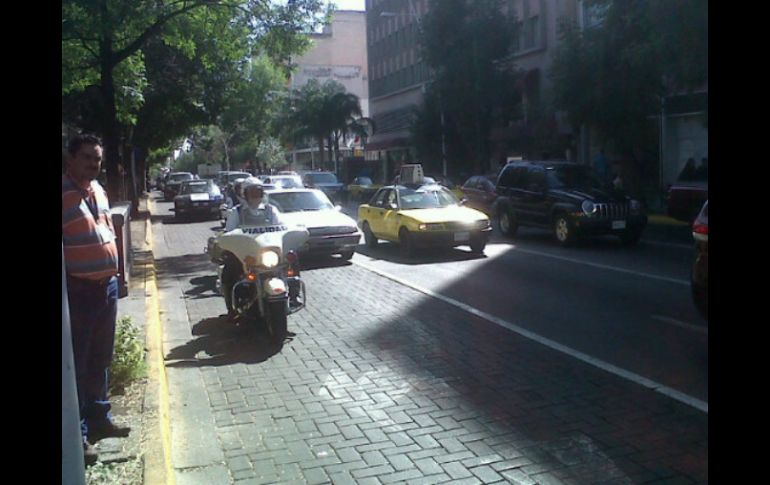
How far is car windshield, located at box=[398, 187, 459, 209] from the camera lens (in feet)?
53.3

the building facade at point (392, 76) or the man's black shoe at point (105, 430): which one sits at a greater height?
the building facade at point (392, 76)

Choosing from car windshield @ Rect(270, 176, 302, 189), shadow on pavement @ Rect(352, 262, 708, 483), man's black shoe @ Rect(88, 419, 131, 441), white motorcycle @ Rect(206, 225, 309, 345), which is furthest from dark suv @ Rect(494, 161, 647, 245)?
man's black shoe @ Rect(88, 419, 131, 441)

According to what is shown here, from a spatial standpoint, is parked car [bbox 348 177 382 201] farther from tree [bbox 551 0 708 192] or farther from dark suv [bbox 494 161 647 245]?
dark suv [bbox 494 161 647 245]

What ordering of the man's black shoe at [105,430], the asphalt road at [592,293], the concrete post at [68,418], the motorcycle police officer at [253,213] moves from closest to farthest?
the concrete post at [68,418] < the man's black shoe at [105,430] < the asphalt road at [592,293] < the motorcycle police officer at [253,213]

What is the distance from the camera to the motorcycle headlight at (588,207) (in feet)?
53.4

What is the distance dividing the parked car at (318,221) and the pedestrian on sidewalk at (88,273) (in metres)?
9.26

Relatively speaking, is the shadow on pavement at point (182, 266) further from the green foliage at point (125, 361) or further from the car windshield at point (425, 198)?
the green foliage at point (125, 361)

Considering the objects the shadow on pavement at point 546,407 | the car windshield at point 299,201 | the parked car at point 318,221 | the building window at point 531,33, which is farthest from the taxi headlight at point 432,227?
the building window at point 531,33

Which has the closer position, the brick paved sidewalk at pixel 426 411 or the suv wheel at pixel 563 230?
the brick paved sidewalk at pixel 426 411

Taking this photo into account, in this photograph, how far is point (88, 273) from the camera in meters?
4.91

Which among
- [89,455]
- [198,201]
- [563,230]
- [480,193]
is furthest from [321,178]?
[89,455]
